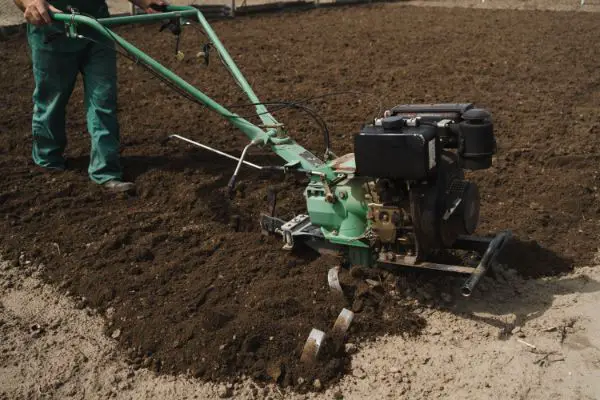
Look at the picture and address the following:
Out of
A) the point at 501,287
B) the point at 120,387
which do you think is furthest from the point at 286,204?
the point at 120,387

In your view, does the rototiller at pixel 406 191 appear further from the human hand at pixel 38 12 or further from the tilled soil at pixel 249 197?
the human hand at pixel 38 12

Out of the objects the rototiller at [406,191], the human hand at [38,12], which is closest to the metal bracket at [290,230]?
the rototiller at [406,191]

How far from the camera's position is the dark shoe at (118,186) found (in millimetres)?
5141

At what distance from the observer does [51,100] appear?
5.41m

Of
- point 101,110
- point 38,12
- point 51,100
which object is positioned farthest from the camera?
point 51,100

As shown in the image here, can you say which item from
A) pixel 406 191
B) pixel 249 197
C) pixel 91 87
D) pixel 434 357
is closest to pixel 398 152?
pixel 406 191

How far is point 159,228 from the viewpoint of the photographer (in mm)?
4648

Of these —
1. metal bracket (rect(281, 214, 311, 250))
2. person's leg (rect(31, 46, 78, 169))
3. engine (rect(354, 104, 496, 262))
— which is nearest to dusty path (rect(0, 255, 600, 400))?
engine (rect(354, 104, 496, 262))

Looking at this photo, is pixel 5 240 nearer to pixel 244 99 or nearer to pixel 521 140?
pixel 244 99

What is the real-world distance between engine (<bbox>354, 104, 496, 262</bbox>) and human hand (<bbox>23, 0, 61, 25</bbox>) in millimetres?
2362

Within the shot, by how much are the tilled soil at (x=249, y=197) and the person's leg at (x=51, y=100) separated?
0.54ft

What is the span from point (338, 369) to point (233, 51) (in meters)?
7.05

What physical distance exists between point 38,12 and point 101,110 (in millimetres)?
1007

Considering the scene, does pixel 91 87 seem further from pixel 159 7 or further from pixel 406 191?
pixel 406 191
